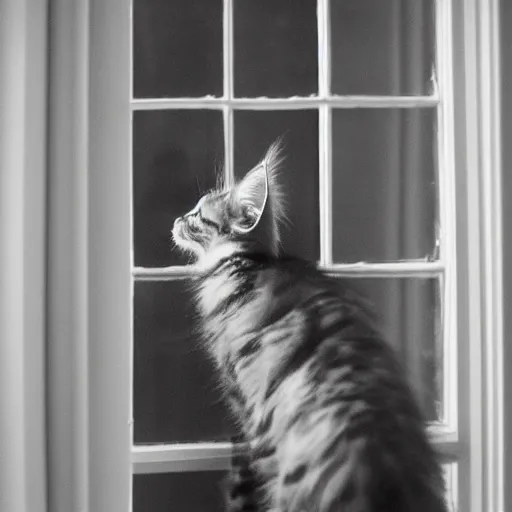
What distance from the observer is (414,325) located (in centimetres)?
124

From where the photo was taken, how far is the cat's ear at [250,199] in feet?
3.94

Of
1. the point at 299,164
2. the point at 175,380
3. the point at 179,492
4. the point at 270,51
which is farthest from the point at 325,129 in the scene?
the point at 179,492

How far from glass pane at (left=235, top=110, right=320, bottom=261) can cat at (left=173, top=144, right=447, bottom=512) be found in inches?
0.9

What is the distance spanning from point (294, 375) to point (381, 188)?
48 centimetres

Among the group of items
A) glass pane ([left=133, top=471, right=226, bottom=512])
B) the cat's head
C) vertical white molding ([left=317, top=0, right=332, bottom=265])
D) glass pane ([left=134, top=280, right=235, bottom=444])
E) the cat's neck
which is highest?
vertical white molding ([left=317, top=0, right=332, bottom=265])

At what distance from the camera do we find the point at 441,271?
4.13 ft

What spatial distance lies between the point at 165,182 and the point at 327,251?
0.40 metres

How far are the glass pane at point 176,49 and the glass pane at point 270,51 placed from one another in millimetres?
54

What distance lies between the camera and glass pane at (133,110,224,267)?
47.5 inches

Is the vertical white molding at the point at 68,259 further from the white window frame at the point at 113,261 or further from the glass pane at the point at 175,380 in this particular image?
the glass pane at the point at 175,380

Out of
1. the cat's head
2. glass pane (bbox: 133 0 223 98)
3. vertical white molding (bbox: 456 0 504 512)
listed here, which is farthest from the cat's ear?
vertical white molding (bbox: 456 0 504 512)

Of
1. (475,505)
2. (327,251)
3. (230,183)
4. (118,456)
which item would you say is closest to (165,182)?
(230,183)

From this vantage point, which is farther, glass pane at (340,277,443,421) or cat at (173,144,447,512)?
glass pane at (340,277,443,421)

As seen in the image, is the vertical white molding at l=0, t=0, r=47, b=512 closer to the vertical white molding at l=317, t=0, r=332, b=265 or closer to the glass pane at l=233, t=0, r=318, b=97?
the glass pane at l=233, t=0, r=318, b=97
